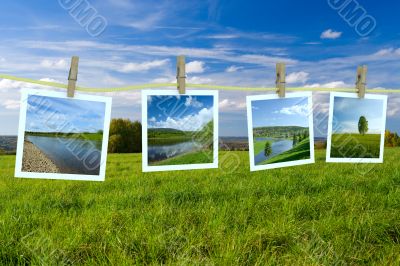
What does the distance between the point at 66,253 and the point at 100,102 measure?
1.52m

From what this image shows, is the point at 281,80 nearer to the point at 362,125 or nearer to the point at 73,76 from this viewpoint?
the point at 362,125

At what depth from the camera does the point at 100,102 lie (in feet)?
14.1

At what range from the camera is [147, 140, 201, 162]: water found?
453 cm

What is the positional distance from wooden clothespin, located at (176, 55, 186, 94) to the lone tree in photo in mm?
2930

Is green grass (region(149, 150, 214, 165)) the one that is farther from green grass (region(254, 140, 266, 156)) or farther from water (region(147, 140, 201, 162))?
green grass (region(254, 140, 266, 156))

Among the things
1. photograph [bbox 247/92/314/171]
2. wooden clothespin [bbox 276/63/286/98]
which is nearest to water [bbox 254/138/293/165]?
photograph [bbox 247/92/314/171]

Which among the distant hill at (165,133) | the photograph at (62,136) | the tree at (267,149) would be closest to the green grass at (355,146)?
the tree at (267,149)

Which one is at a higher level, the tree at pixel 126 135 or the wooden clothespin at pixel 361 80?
the wooden clothespin at pixel 361 80

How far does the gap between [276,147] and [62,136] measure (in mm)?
2614

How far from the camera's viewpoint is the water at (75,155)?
170 inches

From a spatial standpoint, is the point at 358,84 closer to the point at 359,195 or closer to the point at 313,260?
the point at 359,195

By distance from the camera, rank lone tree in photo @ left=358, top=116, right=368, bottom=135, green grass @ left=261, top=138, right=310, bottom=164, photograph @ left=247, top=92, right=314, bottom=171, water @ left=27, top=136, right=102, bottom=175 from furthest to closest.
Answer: lone tree in photo @ left=358, top=116, right=368, bottom=135 → green grass @ left=261, top=138, right=310, bottom=164 → photograph @ left=247, top=92, right=314, bottom=171 → water @ left=27, top=136, right=102, bottom=175

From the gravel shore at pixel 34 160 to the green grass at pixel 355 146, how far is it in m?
3.71

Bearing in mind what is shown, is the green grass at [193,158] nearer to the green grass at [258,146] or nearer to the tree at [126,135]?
the green grass at [258,146]
